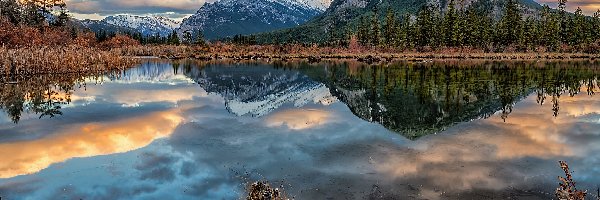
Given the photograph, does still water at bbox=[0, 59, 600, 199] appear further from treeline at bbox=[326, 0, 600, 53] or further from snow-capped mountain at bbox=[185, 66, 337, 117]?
treeline at bbox=[326, 0, 600, 53]

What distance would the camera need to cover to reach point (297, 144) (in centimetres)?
1827

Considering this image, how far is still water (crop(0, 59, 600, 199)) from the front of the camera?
12703 millimetres

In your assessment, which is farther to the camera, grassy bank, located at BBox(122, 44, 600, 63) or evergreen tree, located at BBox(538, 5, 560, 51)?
evergreen tree, located at BBox(538, 5, 560, 51)

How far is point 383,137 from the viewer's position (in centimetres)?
1964

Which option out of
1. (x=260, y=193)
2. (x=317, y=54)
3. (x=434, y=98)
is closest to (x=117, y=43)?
(x=317, y=54)

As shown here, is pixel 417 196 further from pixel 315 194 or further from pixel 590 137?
pixel 590 137

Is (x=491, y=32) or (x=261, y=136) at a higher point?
(x=491, y=32)

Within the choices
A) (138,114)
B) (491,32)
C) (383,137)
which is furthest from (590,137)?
(491,32)

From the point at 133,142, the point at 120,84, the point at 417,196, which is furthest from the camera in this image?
the point at 120,84

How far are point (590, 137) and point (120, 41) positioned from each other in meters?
144

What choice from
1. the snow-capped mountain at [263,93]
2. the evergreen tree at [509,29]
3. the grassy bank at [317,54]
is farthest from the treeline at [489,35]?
the snow-capped mountain at [263,93]

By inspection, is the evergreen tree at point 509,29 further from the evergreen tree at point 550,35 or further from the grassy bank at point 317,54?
the grassy bank at point 317,54

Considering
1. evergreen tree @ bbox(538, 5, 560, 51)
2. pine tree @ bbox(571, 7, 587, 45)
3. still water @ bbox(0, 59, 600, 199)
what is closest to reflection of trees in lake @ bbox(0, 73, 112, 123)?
still water @ bbox(0, 59, 600, 199)

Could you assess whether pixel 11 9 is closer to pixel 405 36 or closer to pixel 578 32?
pixel 405 36
